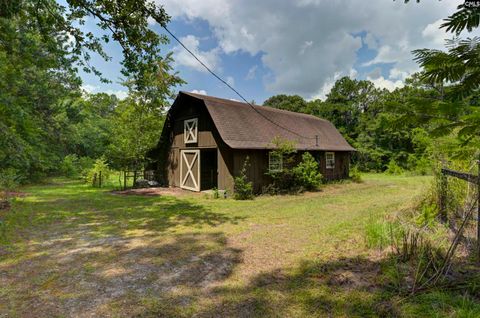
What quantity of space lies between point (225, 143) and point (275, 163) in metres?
3.27

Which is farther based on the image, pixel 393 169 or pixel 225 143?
pixel 393 169

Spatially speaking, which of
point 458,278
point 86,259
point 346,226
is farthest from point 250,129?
point 458,278

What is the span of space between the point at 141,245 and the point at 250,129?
9.13 metres

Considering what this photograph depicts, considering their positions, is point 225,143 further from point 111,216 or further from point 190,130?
point 111,216

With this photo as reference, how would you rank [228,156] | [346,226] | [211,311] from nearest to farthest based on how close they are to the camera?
[211,311], [346,226], [228,156]

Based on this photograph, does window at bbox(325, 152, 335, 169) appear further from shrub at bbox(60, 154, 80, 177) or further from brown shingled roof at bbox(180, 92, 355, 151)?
shrub at bbox(60, 154, 80, 177)

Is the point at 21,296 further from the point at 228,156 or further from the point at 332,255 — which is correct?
the point at 228,156

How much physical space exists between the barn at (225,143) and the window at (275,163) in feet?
0.17

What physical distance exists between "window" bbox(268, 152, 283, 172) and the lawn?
17.7 feet

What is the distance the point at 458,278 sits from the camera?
11.1 ft

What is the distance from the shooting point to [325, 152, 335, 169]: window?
56.7ft

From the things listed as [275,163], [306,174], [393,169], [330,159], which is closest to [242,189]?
[275,163]

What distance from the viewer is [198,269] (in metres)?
4.22

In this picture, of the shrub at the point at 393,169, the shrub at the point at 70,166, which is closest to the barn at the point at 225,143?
the shrub at the point at 70,166
